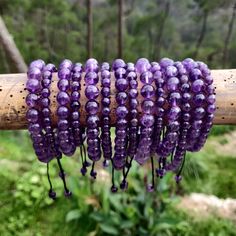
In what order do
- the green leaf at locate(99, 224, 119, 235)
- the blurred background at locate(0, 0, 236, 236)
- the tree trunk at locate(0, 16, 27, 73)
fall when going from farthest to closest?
1. the tree trunk at locate(0, 16, 27, 73)
2. the blurred background at locate(0, 0, 236, 236)
3. the green leaf at locate(99, 224, 119, 235)

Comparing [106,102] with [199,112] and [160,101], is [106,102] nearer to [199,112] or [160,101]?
[160,101]

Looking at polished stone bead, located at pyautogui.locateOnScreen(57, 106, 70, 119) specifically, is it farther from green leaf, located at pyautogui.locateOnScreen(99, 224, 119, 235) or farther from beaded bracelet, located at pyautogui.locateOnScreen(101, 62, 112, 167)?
green leaf, located at pyautogui.locateOnScreen(99, 224, 119, 235)

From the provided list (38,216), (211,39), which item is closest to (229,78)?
(38,216)

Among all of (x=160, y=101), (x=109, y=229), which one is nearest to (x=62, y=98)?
(x=160, y=101)

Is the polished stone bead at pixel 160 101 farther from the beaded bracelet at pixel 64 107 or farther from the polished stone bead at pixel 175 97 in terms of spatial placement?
the beaded bracelet at pixel 64 107

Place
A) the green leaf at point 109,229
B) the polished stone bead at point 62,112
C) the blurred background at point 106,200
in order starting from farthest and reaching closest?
the blurred background at point 106,200
the green leaf at point 109,229
the polished stone bead at point 62,112

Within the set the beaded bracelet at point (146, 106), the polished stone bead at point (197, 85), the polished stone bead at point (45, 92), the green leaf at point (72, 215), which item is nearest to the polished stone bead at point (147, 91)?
the beaded bracelet at point (146, 106)

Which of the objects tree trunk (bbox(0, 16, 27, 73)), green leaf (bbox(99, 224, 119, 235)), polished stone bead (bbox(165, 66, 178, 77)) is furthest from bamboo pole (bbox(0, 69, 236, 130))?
tree trunk (bbox(0, 16, 27, 73))
